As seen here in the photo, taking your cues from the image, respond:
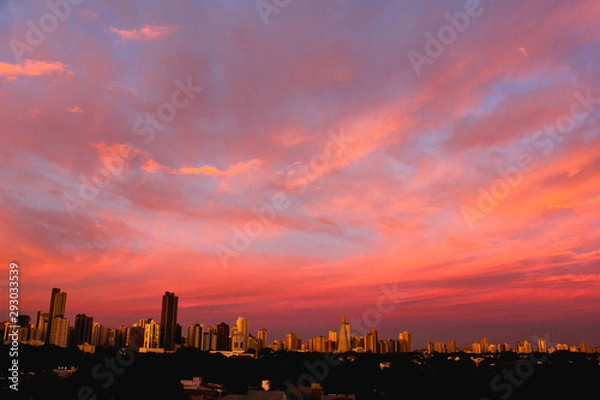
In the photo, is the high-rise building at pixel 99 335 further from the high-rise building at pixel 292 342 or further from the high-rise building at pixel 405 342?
the high-rise building at pixel 405 342

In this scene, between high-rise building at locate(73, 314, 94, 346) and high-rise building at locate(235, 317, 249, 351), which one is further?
high-rise building at locate(235, 317, 249, 351)

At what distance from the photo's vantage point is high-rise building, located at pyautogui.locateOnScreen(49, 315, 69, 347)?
80.9 meters

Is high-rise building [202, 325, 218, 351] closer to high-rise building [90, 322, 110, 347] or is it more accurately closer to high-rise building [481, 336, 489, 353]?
high-rise building [90, 322, 110, 347]

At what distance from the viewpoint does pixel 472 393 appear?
80.3 feet

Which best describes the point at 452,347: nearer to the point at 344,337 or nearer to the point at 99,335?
the point at 344,337

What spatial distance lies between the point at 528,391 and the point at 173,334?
270 ft

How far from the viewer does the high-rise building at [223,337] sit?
115662 millimetres

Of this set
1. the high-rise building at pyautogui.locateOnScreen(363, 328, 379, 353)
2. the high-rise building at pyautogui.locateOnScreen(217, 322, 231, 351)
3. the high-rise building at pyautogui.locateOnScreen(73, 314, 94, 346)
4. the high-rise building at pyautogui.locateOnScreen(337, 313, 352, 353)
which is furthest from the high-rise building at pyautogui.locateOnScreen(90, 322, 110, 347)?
the high-rise building at pyautogui.locateOnScreen(363, 328, 379, 353)

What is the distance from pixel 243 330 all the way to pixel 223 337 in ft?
18.3

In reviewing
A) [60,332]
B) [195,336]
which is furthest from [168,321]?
[60,332]

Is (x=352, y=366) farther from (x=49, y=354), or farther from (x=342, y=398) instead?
(x=49, y=354)

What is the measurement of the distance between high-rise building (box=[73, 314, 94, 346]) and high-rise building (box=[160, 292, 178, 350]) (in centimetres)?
1390

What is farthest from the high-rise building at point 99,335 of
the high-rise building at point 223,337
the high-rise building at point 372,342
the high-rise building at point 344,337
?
the high-rise building at point 372,342

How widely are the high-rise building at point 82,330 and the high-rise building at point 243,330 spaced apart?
3644 centimetres
